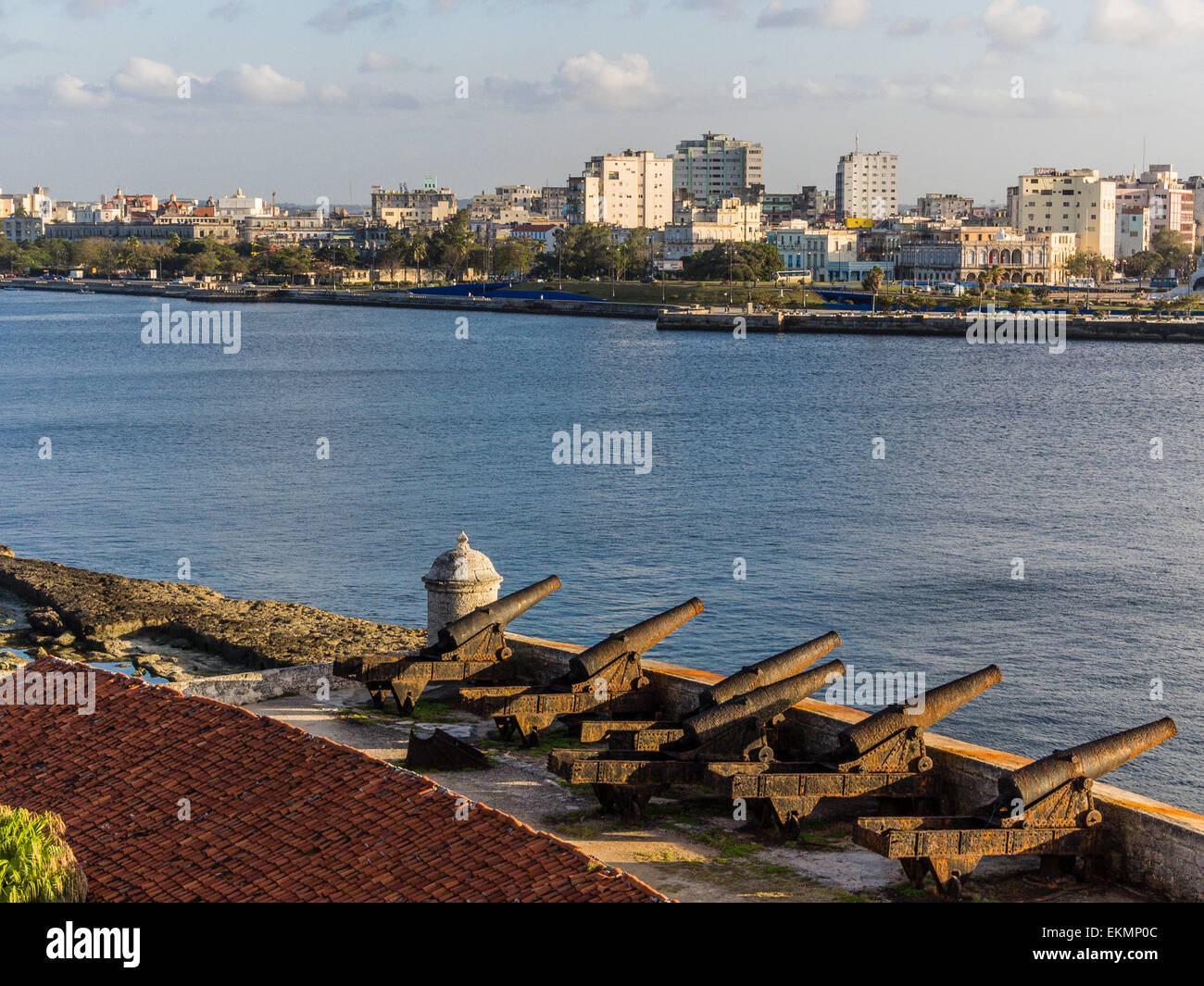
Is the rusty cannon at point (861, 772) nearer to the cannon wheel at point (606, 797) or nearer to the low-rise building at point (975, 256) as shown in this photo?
the cannon wheel at point (606, 797)

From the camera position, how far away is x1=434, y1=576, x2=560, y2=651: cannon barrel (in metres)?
12.5

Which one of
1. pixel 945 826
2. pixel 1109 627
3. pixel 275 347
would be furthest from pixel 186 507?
pixel 275 347

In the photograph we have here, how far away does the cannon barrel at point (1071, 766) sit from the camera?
8.69m

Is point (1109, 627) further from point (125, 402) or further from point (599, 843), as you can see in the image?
point (125, 402)

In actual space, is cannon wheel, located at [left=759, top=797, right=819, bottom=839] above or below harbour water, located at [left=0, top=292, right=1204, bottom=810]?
above

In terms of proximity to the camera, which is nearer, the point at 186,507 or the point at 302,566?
the point at 302,566

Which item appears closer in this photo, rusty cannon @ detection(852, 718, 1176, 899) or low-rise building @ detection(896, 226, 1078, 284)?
rusty cannon @ detection(852, 718, 1176, 899)

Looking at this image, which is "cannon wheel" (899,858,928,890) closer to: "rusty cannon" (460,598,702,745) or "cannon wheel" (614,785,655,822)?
"cannon wheel" (614,785,655,822)

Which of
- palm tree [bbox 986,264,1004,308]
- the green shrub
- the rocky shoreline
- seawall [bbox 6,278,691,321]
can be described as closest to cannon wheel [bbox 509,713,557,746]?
the green shrub

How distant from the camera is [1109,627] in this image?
29016mm

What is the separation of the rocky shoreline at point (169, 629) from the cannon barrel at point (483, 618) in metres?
8.99

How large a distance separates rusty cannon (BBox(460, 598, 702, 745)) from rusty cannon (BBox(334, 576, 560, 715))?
22.3 inches
